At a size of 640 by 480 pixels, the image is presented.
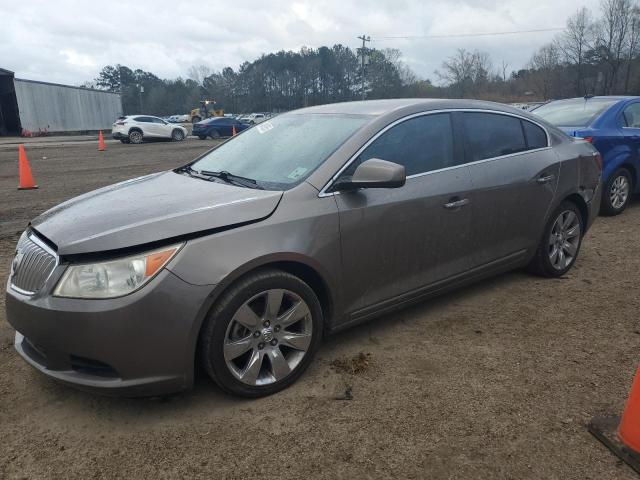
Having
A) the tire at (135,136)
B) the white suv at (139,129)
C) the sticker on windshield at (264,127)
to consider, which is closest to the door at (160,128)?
the white suv at (139,129)

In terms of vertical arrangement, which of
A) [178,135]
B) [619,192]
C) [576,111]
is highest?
[576,111]

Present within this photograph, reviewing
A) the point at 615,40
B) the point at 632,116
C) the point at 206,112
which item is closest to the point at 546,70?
the point at 615,40

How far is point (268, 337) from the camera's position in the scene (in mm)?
2807

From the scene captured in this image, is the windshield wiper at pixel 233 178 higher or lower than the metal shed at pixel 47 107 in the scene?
lower

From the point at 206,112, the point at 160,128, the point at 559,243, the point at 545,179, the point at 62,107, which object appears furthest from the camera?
the point at 206,112

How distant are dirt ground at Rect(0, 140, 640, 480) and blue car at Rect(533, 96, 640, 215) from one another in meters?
3.48

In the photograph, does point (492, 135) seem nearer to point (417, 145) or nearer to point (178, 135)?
point (417, 145)

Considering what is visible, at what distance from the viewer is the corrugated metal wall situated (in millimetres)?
35281

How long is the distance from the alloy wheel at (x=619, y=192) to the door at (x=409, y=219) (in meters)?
4.39

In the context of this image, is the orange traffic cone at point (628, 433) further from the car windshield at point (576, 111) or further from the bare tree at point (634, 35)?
the bare tree at point (634, 35)

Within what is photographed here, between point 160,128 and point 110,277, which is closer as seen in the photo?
point 110,277

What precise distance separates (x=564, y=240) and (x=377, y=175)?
102 inches

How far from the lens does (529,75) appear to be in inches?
2699

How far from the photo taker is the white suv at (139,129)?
2700 cm
